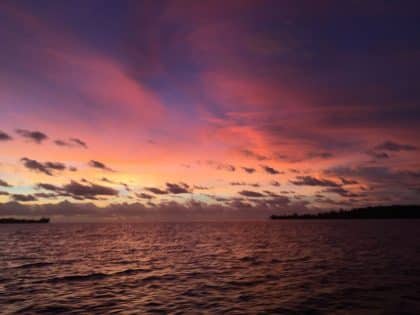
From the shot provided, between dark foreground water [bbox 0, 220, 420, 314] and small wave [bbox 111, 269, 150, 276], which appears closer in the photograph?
dark foreground water [bbox 0, 220, 420, 314]

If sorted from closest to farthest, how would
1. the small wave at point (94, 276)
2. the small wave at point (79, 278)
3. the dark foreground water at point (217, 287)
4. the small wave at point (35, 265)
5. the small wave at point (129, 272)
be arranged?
the dark foreground water at point (217, 287) → the small wave at point (79, 278) → the small wave at point (94, 276) → the small wave at point (129, 272) → the small wave at point (35, 265)

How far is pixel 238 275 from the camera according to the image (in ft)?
131

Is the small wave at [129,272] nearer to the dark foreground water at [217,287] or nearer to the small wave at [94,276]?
the small wave at [94,276]

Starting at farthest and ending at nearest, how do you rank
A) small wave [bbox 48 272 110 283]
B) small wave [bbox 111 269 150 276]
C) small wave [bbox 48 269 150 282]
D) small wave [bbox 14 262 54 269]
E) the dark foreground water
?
small wave [bbox 14 262 54 269] → small wave [bbox 111 269 150 276] → small wave [bbox 48 269 150 282] → small wave [bbox 48 272 110 283] → the dark foreground water

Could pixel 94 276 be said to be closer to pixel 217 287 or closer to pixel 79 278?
pixel 79 278

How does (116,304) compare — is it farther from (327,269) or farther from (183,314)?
(327,269)

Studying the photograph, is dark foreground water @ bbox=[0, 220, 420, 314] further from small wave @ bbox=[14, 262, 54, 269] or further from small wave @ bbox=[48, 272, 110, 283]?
small wave @ bbox=[14, 262, 54, 269]

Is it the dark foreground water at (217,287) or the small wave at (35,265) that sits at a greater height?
the small wave at (35,265)

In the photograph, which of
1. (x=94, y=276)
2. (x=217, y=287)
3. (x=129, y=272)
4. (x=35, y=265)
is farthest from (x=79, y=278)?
(x=35, y=265)

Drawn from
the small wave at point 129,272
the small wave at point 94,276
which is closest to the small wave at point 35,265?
the small wave at point 94,276

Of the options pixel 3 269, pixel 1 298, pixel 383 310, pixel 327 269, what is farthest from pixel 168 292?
pixel 3 269

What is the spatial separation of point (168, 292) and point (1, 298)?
1287 cm

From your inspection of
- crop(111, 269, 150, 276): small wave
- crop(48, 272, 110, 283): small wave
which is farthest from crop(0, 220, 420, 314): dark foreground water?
crop(111, 269, 150, 276): small wave

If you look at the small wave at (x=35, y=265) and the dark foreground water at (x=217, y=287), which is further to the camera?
the small wave at (x=35, y=265)
